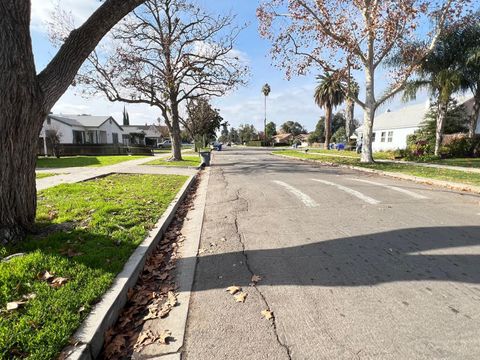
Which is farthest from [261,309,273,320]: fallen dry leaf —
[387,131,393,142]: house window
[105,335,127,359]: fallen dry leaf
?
[387,131,393,142]: house window

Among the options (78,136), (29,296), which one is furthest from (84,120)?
A: (29,296)

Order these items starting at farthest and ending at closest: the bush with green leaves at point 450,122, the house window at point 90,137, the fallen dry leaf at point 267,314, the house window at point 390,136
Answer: the house window at point 90,137
the house window at point 390,136
the bush with green leaves at point 450,122
the fallen dry leaf at point 267,314

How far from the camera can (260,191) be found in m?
9.73

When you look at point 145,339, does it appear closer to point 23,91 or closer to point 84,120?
point 23,91

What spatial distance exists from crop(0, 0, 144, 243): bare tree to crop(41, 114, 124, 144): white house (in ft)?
120

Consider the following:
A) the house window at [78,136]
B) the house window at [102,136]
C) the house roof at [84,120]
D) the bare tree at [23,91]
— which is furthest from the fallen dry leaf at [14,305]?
the house window at [102,136]

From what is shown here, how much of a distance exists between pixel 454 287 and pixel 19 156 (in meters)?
5.70

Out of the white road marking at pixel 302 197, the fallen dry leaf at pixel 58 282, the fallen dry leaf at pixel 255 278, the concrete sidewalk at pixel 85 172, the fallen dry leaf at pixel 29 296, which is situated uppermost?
the concrete sidewalk at pixel 85 172

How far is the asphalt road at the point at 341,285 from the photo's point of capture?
2.57 metres

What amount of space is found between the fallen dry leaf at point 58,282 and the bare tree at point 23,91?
1.56 m

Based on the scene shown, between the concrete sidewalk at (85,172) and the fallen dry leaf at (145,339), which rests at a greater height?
the concrete sidewalk at (85,172)

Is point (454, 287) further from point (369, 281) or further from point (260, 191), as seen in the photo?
point (260, 191)

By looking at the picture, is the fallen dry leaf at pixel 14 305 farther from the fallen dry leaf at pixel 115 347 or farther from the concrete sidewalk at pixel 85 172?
the concrete sidewalk at pixel 85 172

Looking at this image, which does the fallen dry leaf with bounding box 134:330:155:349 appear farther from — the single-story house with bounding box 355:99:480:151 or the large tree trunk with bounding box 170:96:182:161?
the single-story house with bounding box 355:99:480:151
